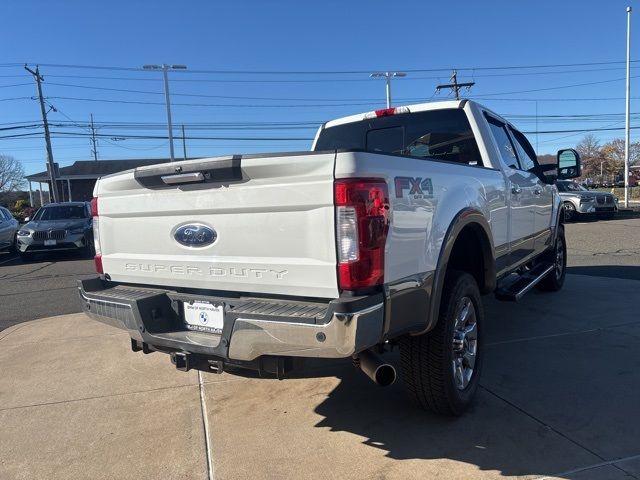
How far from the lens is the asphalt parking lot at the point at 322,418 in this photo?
294 cm

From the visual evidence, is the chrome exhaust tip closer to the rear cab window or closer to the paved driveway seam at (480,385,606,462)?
the paved driveway seam at (480,385,606,462)

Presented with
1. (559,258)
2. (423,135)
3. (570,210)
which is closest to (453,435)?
(423,135)

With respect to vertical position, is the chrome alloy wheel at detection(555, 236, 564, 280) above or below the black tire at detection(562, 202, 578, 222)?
above

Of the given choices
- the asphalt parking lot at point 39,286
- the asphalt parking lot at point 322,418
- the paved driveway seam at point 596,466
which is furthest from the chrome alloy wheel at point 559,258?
the asphalt parking lot at point 39,286

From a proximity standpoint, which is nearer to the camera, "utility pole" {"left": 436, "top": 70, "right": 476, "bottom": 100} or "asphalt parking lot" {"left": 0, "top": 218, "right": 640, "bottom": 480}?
"asphalt parking lot" {"left": 0, "top": 218, "right": 640, "bottom": 480}

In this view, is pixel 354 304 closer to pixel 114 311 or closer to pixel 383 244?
pixel 383 244

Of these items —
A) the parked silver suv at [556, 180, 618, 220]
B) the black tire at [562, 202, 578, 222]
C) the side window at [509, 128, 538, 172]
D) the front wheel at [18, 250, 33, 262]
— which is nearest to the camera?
the side window at [509, 128, 538, 172]

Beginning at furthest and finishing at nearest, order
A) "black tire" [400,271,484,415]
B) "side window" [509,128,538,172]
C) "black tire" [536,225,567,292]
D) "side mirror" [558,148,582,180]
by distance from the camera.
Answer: "black tire" [536,225,567,292]
"side mirror" [558,148,582,180]
"side window" [509,128,538,172]
"black tire" [400,271,484,415]

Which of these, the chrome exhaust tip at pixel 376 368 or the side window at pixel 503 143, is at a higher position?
the side window at pixel 503 143

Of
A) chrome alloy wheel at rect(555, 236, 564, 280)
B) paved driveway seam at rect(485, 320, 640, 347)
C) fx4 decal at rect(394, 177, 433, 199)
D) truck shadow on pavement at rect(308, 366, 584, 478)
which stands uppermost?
fx4 decal at rect(394, 177, 433, 199)

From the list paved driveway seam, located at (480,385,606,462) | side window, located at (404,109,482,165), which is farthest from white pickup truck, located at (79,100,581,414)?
side window, located at (404,109,482,165)

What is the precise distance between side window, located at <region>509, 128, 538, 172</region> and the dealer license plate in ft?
13.0

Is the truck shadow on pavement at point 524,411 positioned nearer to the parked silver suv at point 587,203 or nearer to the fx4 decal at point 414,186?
the fx4 decal at point 414,186

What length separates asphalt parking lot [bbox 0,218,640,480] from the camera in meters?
2.94
